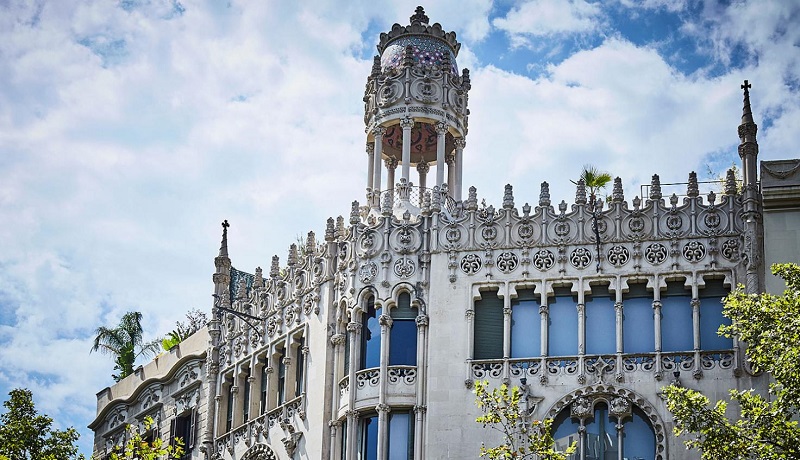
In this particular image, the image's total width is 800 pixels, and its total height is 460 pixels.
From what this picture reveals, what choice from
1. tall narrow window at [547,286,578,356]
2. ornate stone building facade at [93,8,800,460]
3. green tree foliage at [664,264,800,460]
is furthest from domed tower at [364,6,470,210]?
green tree foliage at [664,264,800,460]

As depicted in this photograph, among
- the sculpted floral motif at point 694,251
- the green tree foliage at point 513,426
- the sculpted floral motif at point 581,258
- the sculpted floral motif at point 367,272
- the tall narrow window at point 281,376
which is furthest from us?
the tall narrow window at point 281,376

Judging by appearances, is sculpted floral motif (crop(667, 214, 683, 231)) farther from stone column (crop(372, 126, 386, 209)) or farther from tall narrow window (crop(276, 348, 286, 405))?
tall narrow window (crop(276, 348, 286, 405))

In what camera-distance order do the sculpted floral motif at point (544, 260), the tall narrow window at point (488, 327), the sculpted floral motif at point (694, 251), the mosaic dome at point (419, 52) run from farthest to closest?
the mosaic dome at point (419, 52) < the sculpted floral motif at point (544, 260) < the tall narrow window at point (488, 327) < the sculpted floral motif at point (694, 251)

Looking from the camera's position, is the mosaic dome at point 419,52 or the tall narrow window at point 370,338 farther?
the mosaic dome at point 419,52

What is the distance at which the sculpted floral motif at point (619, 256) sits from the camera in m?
48.9

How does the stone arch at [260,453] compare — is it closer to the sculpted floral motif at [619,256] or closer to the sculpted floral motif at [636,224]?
the sculpted floral motif at [619,256]

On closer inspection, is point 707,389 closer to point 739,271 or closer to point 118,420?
point 739,271

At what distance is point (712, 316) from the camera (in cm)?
4794

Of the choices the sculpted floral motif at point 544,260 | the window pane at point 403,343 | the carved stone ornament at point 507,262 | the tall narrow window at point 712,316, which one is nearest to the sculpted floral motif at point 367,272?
the window pane at point 403,343

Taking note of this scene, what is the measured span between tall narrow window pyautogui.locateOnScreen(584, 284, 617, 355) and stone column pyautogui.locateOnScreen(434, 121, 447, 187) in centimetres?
790

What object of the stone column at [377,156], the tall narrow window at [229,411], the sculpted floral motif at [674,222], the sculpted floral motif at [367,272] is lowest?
the tall narrow window at [229,411]

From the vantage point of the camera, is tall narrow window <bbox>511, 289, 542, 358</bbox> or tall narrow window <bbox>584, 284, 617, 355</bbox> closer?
tall narrow window <bbox>584, 284, 617, 355</bbox>

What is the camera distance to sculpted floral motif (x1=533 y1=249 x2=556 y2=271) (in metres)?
49.5

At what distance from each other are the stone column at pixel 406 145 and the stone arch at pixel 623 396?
11048 mm
